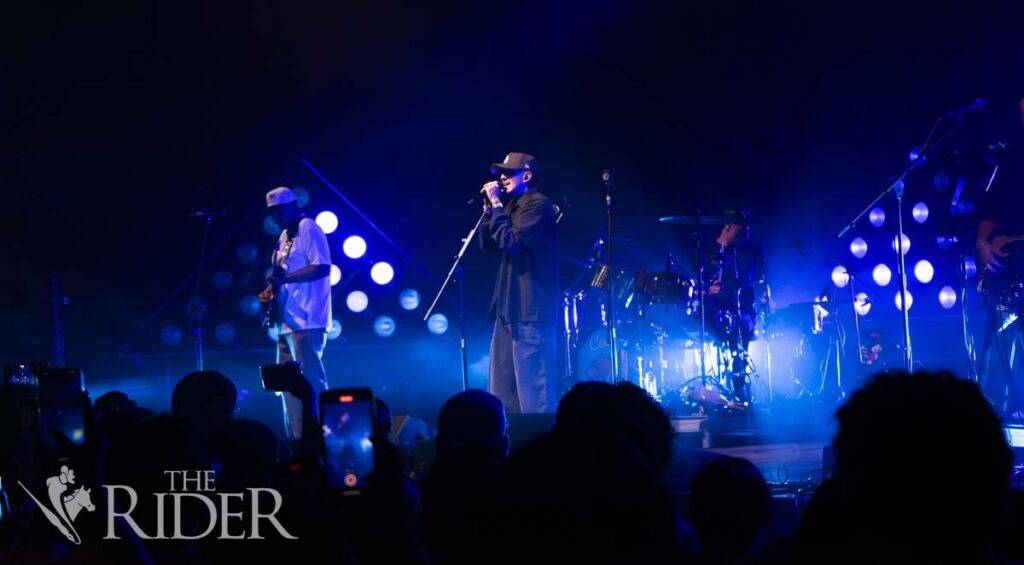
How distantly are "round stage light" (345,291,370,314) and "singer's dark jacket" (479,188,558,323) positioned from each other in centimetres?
465

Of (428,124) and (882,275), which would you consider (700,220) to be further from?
(428,124)

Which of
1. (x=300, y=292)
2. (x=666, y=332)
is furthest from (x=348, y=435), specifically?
(x=666, y=332)

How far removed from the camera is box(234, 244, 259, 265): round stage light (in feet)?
39.0

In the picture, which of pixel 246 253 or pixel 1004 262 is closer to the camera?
pixel 1004 262

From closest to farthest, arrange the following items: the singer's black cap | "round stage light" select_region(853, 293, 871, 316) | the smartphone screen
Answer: the smartphone screen, the singer's black cap, "round stage light" select_region(853, 293, 871, 316)

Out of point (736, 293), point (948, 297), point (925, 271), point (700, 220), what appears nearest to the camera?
point (736, 293)

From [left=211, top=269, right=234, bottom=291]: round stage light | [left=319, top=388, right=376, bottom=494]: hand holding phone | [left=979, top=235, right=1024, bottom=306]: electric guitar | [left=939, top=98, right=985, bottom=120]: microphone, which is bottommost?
→ [left=319, top=388, right=376, bottom=494]: hand holding phone

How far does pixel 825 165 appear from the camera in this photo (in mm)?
11984

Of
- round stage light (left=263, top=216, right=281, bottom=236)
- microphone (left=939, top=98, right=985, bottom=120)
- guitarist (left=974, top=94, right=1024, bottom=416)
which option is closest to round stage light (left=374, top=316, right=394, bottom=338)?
round stage light (left=263, top=216, right=281, bottom=236)

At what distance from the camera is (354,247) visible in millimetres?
12031

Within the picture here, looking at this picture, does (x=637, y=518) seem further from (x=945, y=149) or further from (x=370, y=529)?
(x=945, y=149)

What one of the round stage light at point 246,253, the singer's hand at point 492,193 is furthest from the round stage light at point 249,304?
the singer's hand at point 492,193

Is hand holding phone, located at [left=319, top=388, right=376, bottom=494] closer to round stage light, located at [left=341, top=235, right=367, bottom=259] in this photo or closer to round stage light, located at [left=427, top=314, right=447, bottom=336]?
round stage light, located at [left=341, top=235, right=367, bottom=259]

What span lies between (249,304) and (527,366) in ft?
17.8
